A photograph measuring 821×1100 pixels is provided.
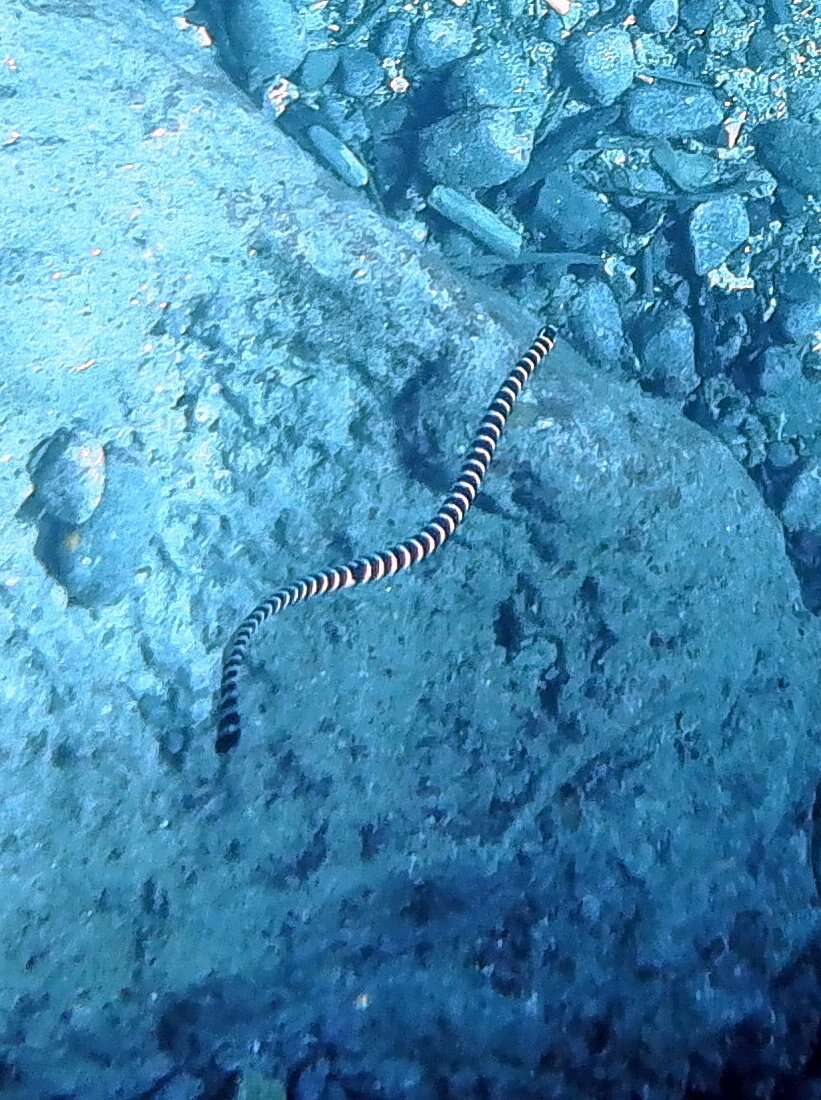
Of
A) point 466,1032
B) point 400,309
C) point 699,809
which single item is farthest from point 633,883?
point 400,309

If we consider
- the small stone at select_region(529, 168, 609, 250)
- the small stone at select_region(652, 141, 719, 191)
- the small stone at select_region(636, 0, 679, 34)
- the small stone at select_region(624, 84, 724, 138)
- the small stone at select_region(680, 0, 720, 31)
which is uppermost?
the small stone at select_region(680, 0, 720, 31)

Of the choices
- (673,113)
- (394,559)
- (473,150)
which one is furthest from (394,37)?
(394,559)

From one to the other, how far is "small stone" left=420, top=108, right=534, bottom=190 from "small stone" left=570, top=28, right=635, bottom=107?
0.91m

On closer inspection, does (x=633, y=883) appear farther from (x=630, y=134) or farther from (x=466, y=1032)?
(x=630, y=134)

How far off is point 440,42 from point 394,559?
5437 mm

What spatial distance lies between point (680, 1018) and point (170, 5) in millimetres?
8150

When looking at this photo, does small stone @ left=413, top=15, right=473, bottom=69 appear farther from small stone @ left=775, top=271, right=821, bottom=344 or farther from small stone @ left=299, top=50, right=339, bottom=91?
small stone @ left=775, top=271, right=821, bottom=344

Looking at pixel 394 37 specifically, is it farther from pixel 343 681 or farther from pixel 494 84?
pixel 343 681

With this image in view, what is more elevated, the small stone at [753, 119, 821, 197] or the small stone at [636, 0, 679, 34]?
the small stone at [636, 0, 679, 34]

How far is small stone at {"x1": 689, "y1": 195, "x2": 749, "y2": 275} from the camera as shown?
21.3 feet

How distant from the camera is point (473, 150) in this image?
261 inches

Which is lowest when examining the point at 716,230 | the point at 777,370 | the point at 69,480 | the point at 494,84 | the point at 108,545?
the point at 108,545

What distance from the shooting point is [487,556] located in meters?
4.07

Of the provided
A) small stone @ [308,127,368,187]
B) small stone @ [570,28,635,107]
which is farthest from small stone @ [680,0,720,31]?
small stone @ [308,127,368,187]
